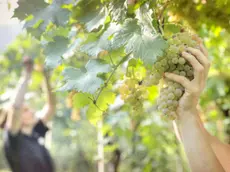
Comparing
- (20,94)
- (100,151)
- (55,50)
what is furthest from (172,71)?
(20,94)

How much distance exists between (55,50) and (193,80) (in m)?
0.28

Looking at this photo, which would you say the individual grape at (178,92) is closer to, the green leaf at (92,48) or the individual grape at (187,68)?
the individual grape at (187,68)

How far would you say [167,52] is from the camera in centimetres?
63

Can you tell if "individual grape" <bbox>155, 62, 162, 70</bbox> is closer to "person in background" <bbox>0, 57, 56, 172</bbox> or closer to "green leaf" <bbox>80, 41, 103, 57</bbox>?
"green leaf" <bbox>80, 41, 103, 57</bbox>

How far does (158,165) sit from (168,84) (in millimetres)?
2496

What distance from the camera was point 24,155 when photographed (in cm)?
261

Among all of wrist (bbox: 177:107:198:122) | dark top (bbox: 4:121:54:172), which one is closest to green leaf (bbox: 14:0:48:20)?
wrist (bbox: 177:107:198:122)

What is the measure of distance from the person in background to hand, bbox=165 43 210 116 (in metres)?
1.81

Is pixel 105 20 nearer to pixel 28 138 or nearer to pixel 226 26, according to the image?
pixel 226 26

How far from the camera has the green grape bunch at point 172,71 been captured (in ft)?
2.08

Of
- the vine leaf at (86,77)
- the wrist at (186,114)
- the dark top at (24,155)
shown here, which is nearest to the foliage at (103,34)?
the vine leaf at (86,77)

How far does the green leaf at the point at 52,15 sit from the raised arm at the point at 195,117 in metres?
0.23

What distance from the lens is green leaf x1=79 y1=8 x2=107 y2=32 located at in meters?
0.73

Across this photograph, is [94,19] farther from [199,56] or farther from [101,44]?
[199,56]
